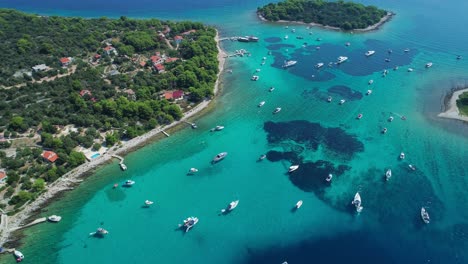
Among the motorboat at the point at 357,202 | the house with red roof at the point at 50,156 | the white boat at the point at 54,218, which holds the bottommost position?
the motorboat at the point at 357,202

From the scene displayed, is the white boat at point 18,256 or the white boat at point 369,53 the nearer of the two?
the white boat at point 18,256

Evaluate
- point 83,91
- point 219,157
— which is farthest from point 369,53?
point 83,91

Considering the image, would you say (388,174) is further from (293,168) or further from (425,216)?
(293,168)

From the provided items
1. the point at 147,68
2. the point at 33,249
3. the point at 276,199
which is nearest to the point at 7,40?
the point at 147,68

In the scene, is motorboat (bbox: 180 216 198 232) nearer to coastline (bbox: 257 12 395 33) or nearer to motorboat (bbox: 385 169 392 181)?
motorboat (bbox: 385 169 392 181)

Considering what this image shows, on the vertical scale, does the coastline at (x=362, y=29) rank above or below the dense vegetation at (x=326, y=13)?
below

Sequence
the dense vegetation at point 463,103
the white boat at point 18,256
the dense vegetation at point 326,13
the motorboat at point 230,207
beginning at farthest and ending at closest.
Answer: the dense vegetation at point 326,13
the dense vegetation at point 463,103
the motorboat at point 230,207
the white boat at point 18,256

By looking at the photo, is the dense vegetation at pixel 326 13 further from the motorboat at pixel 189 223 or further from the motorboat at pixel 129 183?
the motorboat at pixel 189 223

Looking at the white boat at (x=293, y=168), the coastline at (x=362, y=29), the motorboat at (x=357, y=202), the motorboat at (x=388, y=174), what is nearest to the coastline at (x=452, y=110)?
the motorboat at (x=388, y=174)

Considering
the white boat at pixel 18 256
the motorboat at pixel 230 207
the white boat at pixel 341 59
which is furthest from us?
the white boat at pixel 341 59

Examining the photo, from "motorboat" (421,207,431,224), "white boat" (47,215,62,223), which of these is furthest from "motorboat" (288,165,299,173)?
"white boat" (47,215,62,223)
